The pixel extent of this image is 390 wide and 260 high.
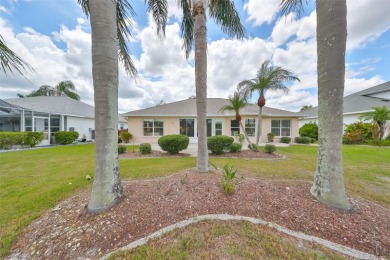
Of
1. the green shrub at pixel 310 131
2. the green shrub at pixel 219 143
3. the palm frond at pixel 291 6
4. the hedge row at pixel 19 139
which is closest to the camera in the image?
the palm frond at pixel 291 6

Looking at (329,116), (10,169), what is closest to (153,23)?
(329,116)

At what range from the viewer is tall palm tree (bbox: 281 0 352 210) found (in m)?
2.97

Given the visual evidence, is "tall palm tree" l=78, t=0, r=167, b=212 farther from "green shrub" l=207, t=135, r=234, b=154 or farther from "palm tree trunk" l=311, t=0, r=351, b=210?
"green shrub" l=207, t=135, r=234, b=154

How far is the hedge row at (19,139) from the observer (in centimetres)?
1217

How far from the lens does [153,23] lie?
6254mm

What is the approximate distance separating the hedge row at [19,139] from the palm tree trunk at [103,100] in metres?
15.5

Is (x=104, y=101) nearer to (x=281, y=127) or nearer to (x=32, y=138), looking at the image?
(x=32, y=138)

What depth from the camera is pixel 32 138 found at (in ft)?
45.3

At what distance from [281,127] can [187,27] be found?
15393 mm

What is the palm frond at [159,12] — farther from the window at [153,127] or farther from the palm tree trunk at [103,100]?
the window at [153,127]

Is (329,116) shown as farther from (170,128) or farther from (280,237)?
(170,128)

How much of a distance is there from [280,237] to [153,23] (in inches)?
298

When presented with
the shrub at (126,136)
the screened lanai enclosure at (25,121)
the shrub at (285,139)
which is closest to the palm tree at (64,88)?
the screened lanai enclosure at (25,121)

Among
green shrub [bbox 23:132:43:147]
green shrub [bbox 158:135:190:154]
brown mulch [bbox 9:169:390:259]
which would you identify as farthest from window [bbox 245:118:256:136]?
green shrub [bbox 23:132:43:147]
